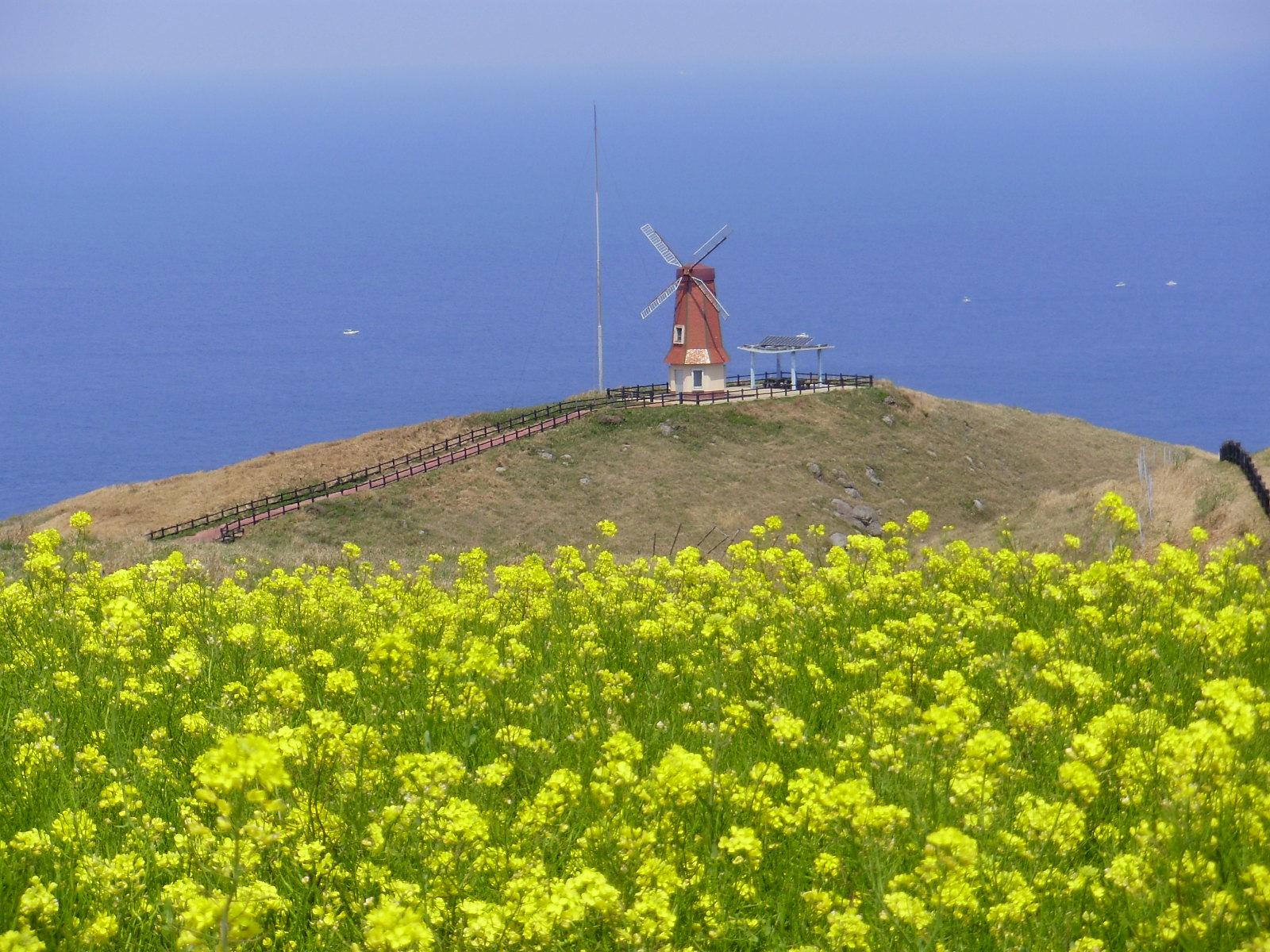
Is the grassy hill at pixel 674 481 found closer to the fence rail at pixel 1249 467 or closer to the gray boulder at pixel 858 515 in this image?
the gray boulder at pixel 858 515

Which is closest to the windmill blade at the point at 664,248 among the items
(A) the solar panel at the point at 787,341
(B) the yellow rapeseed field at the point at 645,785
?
(A) the solar panel at the point at 787,341

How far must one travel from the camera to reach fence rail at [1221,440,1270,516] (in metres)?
33.3

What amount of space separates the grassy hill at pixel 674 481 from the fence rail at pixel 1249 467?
89 cm

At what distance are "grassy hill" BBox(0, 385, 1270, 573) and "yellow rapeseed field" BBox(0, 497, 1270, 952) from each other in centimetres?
3324

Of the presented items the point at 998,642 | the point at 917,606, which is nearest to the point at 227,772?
the point at 998,642

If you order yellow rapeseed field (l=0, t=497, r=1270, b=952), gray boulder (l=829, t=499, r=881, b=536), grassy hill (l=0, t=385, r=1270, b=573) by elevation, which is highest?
yellow rapeseed field (l=0, t=497, r=1270, b=952)

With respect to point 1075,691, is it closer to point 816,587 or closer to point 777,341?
point 816,587

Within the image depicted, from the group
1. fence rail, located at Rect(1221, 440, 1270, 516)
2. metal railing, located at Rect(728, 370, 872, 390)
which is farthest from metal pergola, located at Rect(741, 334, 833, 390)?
fence rail, located at Rect(1221, 440, 1270, 516)

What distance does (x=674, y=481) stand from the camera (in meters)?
58.2

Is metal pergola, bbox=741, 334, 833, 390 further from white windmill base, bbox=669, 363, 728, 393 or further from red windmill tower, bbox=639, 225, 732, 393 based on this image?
red windmill tower, bbox=639, 225, 732, 393

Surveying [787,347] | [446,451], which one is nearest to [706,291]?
[787,347]

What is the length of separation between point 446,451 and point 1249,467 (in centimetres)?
3366

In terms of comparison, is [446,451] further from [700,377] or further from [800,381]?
[800,381]

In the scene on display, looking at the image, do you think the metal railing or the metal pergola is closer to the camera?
the metal railing
